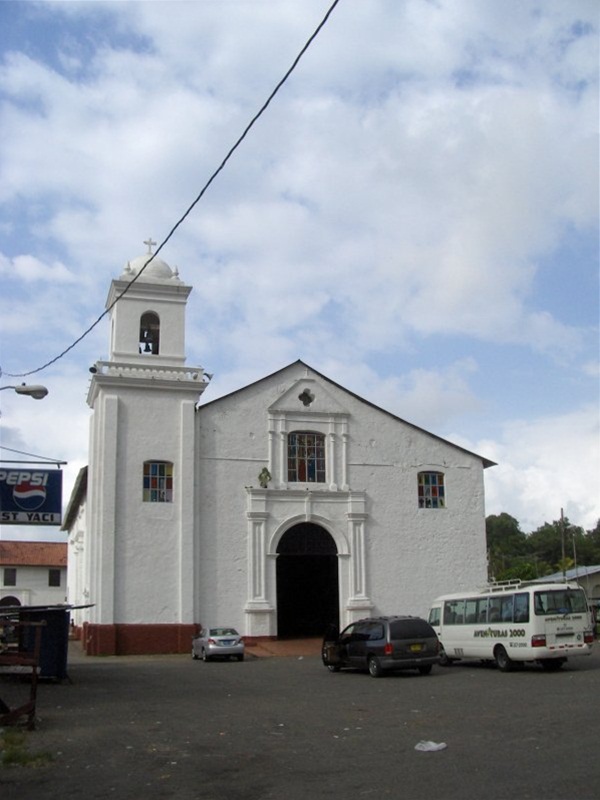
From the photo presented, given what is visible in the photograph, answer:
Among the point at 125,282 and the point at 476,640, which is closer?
the point at 476,640

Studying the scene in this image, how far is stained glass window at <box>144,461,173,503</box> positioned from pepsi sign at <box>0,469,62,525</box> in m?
13.3

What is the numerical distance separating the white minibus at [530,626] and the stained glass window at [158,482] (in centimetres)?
1300

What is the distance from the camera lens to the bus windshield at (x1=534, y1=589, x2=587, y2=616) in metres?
22.4

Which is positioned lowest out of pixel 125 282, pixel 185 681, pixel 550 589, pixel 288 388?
pixel 185 681

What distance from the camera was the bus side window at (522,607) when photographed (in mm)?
22516

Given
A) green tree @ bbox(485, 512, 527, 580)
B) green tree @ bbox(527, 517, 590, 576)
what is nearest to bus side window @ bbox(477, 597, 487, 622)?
green tree @ bbox(485, 512, 527, 580)

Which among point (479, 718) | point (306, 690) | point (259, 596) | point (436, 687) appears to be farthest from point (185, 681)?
point (259, 596)

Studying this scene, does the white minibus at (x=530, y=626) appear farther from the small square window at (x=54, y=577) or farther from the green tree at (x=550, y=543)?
the green tree at (x=550, y=543)

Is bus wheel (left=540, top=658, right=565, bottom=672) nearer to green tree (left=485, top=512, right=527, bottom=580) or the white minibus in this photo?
the white minibus

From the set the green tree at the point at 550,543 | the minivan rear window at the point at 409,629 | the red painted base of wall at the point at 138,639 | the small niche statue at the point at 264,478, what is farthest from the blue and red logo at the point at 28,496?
the green tree at the point at 550,543

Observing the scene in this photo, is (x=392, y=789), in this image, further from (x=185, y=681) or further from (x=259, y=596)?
(x=259, y=596)

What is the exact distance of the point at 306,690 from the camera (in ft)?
62.7

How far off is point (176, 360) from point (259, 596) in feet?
30.4

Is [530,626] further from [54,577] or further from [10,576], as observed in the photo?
→ [10,576]
